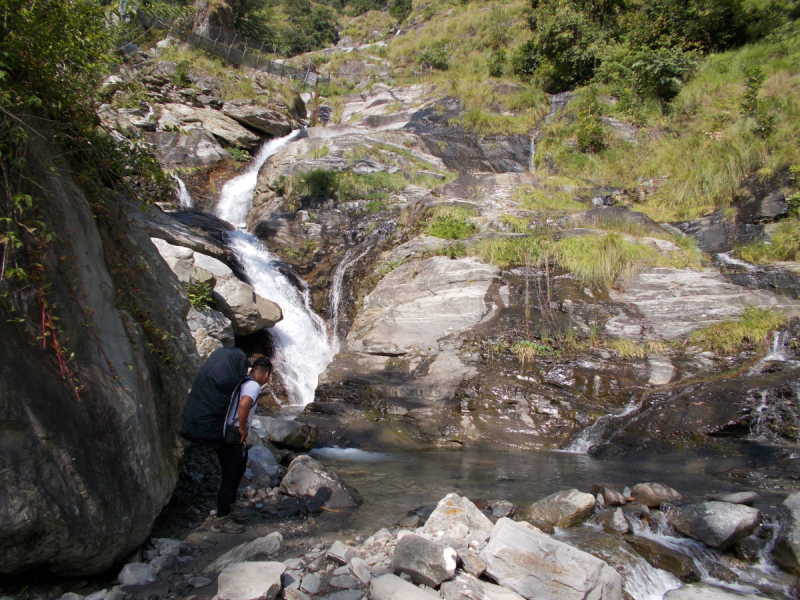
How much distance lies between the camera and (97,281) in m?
2.90

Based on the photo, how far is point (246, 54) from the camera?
26094 millimetres

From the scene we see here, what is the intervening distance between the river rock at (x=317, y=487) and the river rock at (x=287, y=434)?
142 centimetres

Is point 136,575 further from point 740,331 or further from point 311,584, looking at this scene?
point 740,331

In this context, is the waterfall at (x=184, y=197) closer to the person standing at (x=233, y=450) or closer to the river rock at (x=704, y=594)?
the person standing at (x=233, y=450)

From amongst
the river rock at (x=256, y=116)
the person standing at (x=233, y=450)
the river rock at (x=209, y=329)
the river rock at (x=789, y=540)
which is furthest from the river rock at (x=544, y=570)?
the river rock at (x=256, y=116)

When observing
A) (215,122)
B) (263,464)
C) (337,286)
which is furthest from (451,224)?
(215,122)

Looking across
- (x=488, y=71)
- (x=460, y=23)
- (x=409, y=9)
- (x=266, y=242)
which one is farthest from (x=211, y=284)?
(x=409, y=9)

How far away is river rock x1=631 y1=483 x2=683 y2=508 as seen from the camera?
427 centimetres

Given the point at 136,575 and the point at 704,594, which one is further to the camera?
the point at 704,594

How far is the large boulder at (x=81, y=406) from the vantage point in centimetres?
207

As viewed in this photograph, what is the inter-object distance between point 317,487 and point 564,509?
2.36m

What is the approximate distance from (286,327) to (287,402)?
1977mm

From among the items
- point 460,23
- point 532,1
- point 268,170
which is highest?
point 460,23

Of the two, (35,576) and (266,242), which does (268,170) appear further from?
(35,576)
